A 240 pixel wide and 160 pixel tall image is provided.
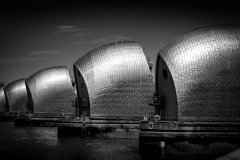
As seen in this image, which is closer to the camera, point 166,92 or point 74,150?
point 74,150

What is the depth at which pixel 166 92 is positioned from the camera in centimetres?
3944

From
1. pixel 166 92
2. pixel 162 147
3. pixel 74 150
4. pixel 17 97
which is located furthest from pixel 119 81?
pixel 17 97

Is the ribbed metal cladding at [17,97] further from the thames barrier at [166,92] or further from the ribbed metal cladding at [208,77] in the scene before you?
the ribbed metal cladding at [208,77]

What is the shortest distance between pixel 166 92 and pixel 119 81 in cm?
1009

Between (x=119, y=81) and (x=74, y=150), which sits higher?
(x=119, y=81)

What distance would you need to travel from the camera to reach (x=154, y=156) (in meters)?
31.1

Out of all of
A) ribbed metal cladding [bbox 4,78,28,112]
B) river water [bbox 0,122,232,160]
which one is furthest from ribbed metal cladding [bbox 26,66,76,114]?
river water [bbox 0,122,232,160]

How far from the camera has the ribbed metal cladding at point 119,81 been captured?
157ft

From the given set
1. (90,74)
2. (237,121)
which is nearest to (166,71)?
(237,121)

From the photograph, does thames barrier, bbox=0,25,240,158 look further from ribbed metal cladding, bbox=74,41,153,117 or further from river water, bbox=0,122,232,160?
river water, bbox=0,122,232,160

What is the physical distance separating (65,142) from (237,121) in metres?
18.1

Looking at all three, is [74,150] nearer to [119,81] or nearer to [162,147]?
[162,147]

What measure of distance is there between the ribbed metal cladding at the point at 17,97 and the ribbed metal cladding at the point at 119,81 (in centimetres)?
4144

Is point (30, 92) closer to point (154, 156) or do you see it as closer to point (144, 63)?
point (144, 63)
